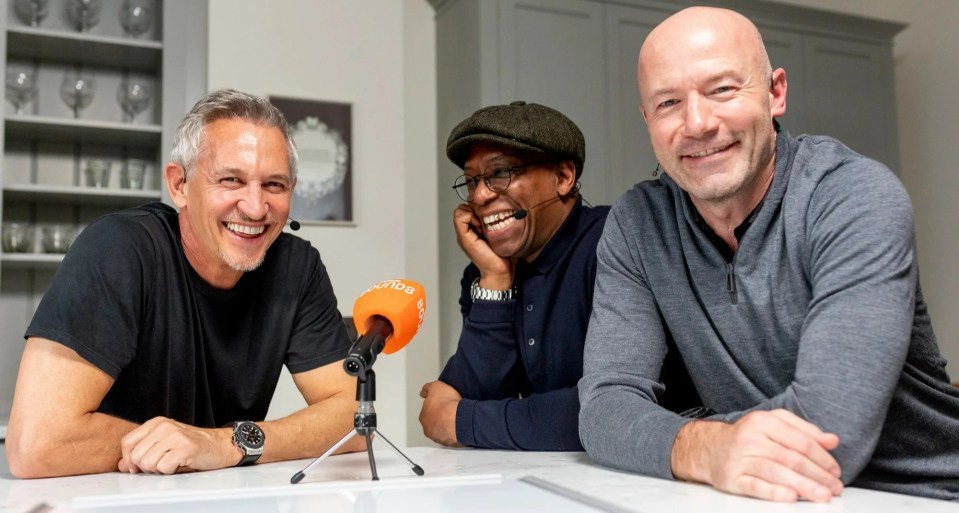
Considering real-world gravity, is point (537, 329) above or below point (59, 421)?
above

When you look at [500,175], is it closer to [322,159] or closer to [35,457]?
[35,457]

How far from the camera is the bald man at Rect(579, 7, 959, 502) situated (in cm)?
104

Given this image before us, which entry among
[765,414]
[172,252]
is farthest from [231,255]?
[765,414]

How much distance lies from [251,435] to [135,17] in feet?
8.08

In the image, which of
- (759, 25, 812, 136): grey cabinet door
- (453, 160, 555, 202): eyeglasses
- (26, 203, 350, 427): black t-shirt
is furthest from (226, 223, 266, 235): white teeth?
(759, 25, 812, 136): grey cabinet door

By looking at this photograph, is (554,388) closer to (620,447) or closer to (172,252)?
(620,447)

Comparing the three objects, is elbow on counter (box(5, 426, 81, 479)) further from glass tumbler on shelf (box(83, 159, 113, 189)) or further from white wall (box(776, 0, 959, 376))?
white wall (box(776, 0, 959, 376))

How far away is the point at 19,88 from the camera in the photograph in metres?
3.10

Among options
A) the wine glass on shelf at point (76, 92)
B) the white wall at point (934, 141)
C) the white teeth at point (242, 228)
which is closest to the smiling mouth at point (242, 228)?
the white teeth at point (242, 228)

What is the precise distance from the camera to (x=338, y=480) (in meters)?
1.18

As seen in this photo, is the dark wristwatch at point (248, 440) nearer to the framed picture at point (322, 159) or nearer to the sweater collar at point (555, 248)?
the sweater collar at point (555, 248)

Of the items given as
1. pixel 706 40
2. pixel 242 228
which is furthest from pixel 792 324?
pixel 242 228

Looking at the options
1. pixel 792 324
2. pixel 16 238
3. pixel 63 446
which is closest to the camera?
pixel 792 324

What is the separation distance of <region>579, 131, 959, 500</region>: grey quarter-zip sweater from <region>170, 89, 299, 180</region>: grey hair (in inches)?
28.3
